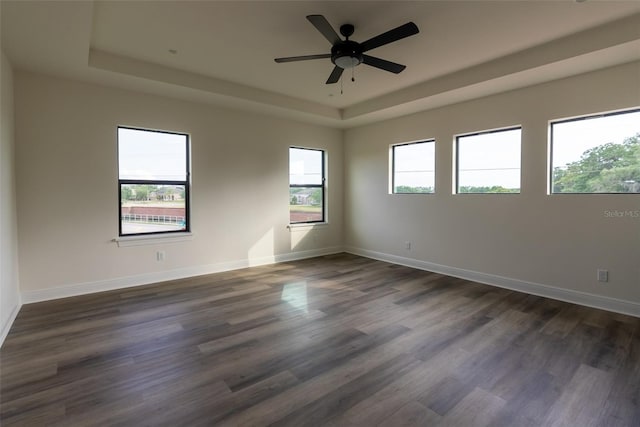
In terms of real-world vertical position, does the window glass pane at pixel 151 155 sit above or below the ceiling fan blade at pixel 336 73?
below

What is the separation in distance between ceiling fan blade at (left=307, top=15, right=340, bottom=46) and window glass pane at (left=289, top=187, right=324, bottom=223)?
3.47 m

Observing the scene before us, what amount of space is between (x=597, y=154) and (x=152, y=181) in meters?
5.52

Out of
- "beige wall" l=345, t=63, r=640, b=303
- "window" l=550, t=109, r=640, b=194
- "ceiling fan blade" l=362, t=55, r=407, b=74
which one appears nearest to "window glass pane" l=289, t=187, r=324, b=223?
"beige wall" l=345, t=63, r=640, b=303

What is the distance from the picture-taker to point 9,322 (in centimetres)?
297

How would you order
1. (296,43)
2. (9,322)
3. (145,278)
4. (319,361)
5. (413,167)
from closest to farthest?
(319,361) → (9,322) → (296,43) → (145,278) → (413,167)

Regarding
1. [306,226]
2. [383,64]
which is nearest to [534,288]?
[383,64]

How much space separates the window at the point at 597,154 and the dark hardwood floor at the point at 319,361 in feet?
4.54

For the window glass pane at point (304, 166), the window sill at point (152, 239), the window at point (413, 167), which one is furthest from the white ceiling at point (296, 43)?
the window sill at point (152, 239)

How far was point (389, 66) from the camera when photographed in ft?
10.2

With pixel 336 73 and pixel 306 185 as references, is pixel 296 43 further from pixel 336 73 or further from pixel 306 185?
pixel 306 185

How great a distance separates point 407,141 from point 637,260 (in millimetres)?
3272

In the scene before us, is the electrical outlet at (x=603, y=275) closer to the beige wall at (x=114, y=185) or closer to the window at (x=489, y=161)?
the window at (x=489, y=161)

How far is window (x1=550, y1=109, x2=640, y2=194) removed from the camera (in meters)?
3.30

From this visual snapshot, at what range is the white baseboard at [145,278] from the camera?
146 inches
